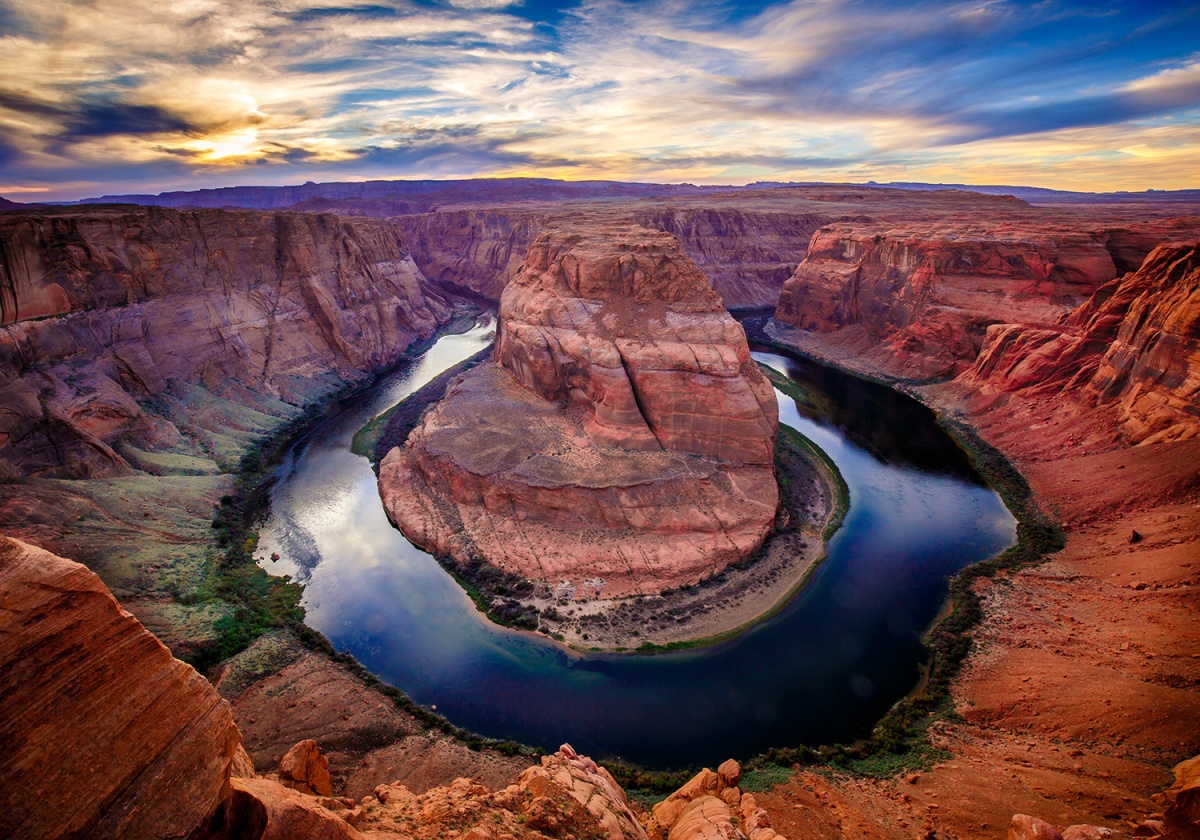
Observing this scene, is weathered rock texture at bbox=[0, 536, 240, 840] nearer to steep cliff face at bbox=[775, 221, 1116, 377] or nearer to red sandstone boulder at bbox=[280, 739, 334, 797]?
red sandstone boulder at bbox=[280, 739, 334, 797]

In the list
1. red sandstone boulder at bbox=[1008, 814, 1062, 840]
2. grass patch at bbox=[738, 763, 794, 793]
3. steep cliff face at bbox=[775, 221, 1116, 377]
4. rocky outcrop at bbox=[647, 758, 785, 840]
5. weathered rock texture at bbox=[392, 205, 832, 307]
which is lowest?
grass patch at bbox=[738, 763, 794, 793]

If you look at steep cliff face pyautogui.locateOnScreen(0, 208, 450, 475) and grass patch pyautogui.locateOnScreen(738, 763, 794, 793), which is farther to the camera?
steep cliff face pyautogui.locateOnScreen(0, 208, 450, 475)

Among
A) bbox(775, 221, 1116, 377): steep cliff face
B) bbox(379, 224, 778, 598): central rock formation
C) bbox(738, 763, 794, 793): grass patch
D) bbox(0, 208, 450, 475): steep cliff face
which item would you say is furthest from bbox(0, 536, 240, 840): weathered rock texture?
bbox(775, 221, 1116, 377): steep cliff face

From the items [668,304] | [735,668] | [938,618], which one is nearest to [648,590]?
[735,668]

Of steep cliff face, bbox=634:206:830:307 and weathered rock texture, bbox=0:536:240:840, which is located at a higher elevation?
steep cliff face, bbox=634:206:830:307

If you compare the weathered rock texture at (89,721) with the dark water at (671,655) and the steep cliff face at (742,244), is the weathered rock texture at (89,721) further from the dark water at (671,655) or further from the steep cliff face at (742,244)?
the steep cliff face at (742,244)

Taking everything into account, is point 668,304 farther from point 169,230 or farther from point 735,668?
point 169,230

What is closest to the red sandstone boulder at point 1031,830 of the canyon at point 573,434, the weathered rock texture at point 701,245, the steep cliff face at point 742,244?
the canyon at point 573,434
